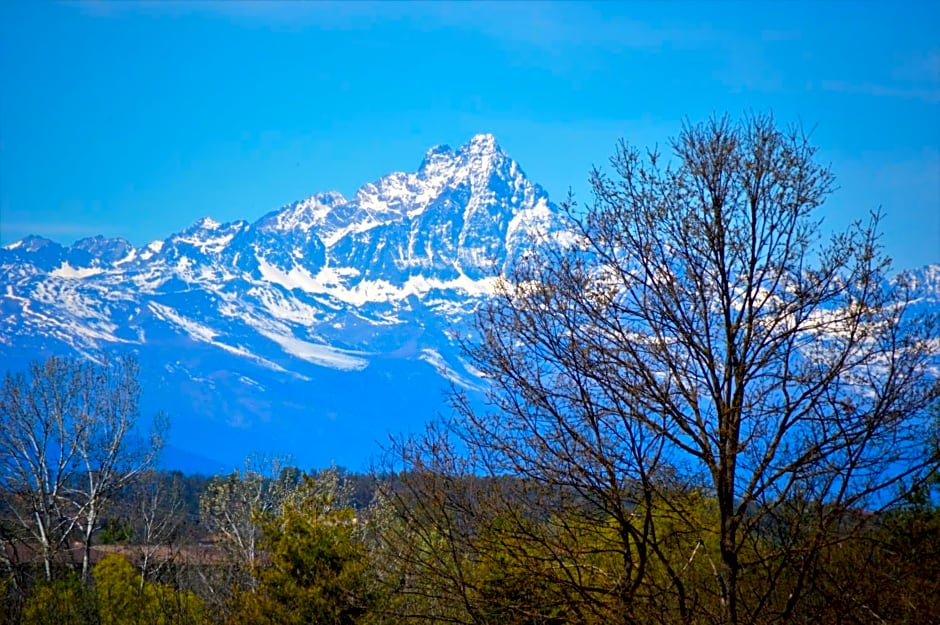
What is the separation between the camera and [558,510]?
31.8 ft

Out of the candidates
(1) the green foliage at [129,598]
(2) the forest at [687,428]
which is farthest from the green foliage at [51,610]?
(2) the forest at [687,428]

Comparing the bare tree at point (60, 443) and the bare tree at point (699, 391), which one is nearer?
the bare tree at point (699, 391)

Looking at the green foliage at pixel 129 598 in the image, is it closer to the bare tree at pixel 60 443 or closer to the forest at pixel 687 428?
the bare tree at pixel 60 443

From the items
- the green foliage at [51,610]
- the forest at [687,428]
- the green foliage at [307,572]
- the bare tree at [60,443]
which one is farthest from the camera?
the bare tree at [60,443]

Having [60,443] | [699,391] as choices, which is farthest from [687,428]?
[60,443]

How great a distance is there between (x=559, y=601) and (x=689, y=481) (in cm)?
168

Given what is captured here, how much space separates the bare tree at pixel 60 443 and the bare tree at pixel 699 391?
30.5 m

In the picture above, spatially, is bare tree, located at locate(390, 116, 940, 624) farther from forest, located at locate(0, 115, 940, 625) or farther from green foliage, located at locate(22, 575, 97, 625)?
green foliage, located at locate(22, 575, 97, 625)

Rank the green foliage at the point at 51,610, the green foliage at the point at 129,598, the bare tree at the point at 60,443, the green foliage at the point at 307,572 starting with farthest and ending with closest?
the bare tree at the point at 60,443
the green foliage at the point at 129,598
the green foliage at the point at 51,610
the green foliage at the point at 307,572

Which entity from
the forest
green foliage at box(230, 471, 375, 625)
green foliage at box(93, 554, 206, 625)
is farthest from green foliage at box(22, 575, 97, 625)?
the forest

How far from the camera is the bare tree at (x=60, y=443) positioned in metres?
38.1

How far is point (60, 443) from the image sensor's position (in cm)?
4122

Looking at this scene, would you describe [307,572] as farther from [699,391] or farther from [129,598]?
[129,598]

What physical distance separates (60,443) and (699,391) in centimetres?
3722
